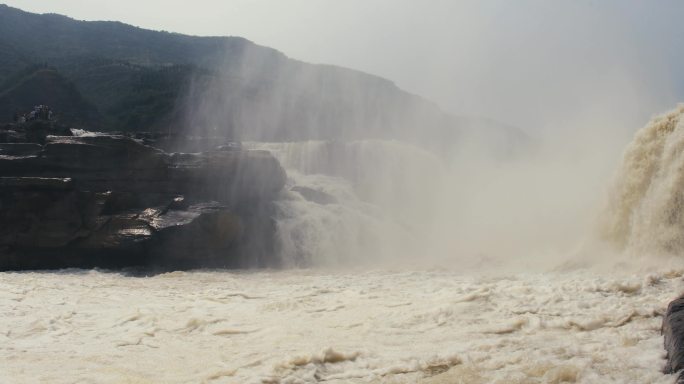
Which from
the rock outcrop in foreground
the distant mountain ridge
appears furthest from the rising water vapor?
the distant mountain ridge

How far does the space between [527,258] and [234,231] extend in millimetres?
10707

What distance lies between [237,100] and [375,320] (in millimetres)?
52302

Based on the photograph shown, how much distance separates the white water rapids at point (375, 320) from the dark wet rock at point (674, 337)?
0.48ft

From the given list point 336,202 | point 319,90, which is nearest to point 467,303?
point 336,202

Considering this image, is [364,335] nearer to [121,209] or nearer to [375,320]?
[375,320]

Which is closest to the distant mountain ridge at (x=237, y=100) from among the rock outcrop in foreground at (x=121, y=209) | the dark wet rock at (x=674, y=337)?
the rock outcrop in foreground at (x=121, y=209)

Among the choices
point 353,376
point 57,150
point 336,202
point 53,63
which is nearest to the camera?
point 353,376

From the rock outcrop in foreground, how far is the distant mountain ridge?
1109 inches

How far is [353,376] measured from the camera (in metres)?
6.63

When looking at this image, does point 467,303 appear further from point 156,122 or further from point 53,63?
Result: point 53,63

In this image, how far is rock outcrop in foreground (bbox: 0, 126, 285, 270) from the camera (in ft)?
61.8

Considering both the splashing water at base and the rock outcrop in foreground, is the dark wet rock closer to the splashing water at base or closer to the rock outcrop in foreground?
the splashing water at base

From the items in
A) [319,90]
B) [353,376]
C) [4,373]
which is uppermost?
[319,90]

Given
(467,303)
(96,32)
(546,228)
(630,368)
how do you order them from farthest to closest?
1. (96,32)
2. (546,228)
3. (467,303)
4. (630,368)
